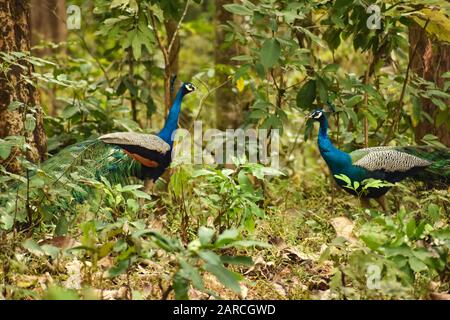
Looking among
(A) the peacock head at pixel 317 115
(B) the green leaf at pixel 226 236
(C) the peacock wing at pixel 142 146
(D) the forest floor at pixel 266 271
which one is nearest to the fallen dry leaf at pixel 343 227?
(D) the forest floor at pixel 266 271

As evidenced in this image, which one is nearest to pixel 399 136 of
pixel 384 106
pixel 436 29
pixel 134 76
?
pixel 384 106

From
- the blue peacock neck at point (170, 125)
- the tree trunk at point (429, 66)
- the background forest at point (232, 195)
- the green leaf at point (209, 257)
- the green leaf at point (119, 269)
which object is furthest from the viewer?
the tree trunk at point (429, 66)

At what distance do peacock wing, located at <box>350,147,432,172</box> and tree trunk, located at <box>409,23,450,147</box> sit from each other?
0.66 m

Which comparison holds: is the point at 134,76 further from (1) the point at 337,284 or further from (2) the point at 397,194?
(1) the point at 337,284

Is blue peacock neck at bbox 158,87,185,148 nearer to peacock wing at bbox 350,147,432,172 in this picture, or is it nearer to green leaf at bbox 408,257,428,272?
peacock wing at bbox 350,147,432,172

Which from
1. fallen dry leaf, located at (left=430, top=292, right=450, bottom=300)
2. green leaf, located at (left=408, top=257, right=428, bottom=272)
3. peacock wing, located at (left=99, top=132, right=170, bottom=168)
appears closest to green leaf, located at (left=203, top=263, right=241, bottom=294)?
green leaf, located at (left=408, top=257, right=428, bottom=272)

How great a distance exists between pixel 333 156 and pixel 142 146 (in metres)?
1.28

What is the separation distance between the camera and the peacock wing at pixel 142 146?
469 centimetres

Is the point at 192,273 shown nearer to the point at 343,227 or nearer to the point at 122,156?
the point at 343,227

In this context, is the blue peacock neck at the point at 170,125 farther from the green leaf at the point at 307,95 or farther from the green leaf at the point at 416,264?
the green leaf at the point at 416,264

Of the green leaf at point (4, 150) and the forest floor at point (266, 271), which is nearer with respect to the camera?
the forest floor at point (266, 271)

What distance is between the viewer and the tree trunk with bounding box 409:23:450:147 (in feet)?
18.0

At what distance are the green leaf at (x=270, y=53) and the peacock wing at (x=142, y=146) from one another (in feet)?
3.55

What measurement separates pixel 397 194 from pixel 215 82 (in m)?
2.03
